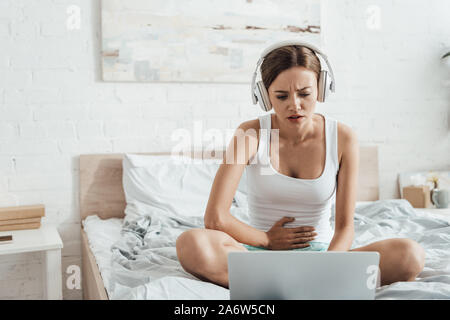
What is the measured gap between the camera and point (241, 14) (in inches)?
96.5

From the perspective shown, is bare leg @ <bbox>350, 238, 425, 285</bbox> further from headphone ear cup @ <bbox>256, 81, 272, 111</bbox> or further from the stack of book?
the stack of book

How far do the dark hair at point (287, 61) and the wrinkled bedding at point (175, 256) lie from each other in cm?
61

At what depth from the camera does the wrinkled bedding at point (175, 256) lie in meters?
1.01

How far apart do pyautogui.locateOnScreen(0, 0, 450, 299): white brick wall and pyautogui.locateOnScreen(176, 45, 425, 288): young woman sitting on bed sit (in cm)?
109

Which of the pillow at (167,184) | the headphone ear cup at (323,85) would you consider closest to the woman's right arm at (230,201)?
the headphone ear cup at (323,85)

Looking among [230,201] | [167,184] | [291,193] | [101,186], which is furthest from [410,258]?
[101,186]

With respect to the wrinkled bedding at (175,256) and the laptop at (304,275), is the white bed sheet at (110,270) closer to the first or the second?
the wrinkled bedding at (175,256)

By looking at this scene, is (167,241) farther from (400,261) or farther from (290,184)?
(400,261)

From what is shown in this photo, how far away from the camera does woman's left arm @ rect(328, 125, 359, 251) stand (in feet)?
4.00

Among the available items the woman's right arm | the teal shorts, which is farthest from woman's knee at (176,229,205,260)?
the teal shorts

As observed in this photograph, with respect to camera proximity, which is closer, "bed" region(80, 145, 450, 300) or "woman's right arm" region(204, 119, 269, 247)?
"bed" region(80, 145, 450, 300)

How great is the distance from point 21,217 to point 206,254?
1247 mm

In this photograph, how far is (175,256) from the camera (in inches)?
54.1

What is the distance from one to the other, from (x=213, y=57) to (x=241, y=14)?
0.29 meters
